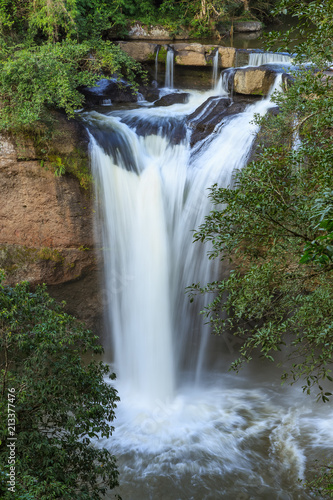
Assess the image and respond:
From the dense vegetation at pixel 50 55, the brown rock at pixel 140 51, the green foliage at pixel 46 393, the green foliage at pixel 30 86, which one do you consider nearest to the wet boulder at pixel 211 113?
the dense vegetation at pixel 50 55

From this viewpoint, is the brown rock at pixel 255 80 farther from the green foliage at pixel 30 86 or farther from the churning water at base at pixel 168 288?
the green foliage at pixel 30 86

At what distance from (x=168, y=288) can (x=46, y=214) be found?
3.51 meters

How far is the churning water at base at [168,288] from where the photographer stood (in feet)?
32.9

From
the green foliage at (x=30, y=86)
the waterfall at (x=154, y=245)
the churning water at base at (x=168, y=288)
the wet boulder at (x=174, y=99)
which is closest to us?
the churning water at base at (x=168, y=288)

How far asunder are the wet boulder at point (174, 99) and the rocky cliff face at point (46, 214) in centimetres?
419

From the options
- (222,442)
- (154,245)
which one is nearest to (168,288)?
(154,245)

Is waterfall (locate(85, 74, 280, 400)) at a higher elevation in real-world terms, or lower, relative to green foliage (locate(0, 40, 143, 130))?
lower

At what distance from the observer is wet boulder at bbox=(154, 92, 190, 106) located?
47.9ft

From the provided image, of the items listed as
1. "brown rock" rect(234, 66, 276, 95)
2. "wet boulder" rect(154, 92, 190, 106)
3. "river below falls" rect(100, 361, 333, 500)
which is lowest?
"river below falls" rect(100, 361, 333, 500)

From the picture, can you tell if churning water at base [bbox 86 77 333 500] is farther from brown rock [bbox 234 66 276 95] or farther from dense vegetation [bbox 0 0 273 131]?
dense vegetation [bbox 0 0 273 131]

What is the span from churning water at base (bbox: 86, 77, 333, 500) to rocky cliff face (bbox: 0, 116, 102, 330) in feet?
1.60

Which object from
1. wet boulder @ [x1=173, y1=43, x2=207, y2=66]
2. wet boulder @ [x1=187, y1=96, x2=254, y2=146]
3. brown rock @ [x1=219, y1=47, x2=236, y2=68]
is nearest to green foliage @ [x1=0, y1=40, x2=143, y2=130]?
wet boulder @ [x1=187, y1=96, x2=254, y2=146]

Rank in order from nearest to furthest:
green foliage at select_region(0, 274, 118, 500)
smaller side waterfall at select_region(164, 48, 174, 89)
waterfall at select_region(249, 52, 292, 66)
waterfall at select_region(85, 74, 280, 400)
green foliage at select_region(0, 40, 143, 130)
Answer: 1. green foliage at select_region(0, 274, 118, 500)
2. green foliage at select_region(0, 40, 143, 130)
3. waterfall at select_region(85, 74, 280, 400)
4. waterfall at select_region(249, 52, 292, 66)
5. smaller side waterfall at select_region(164, 48, 174, 89)

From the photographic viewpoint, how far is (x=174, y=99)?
48.6 feet
